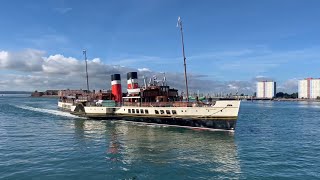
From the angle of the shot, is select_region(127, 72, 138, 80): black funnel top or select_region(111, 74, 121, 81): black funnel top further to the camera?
select_region(111, 74, 121, 81): black funnel top

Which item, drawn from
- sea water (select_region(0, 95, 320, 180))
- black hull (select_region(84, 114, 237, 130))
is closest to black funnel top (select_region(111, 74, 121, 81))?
black hull (select_region(84, 114, 237, 130))

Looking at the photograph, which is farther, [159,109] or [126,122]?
[126,122]

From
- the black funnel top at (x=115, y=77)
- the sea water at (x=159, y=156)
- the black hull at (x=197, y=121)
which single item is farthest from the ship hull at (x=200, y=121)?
the black funnel top at (x=115, y=77)

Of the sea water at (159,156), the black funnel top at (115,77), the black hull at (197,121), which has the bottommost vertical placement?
the sea water at (159,156)

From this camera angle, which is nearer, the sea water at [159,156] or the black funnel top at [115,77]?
the sea water at [159,156]

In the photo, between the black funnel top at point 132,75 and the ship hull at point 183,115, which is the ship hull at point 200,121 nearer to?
the ship hull at point 183,115

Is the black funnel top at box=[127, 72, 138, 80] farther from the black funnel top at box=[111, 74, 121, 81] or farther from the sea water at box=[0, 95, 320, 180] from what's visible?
the sea water at box=[0, 95, 320, 180]

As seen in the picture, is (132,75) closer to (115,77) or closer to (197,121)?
(115,77)

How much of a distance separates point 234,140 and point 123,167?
19481 millimetres

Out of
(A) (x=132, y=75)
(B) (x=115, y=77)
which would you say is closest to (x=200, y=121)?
(A) (x=132, y=75)

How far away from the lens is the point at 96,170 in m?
27.0

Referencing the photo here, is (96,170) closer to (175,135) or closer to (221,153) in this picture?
(221,153)

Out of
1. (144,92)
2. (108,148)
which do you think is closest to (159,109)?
(144,92)

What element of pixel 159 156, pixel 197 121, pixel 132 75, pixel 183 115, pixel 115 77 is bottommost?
pixel 159 156
